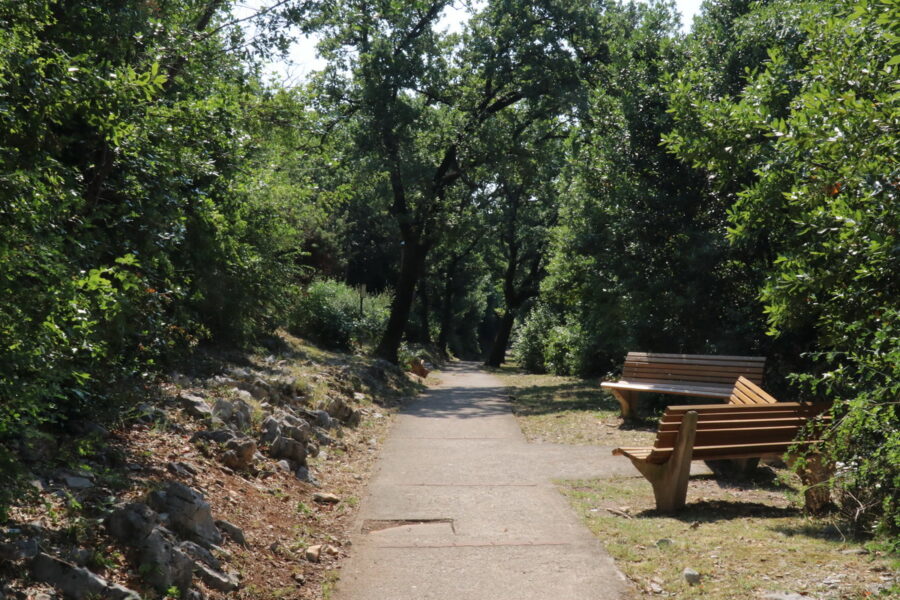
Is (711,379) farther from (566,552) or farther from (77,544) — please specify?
(77,544)

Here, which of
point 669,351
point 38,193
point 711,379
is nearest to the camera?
point 38,193

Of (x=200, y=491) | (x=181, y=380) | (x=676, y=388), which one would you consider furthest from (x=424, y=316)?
(x=200, y=491)

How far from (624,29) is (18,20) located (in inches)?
744

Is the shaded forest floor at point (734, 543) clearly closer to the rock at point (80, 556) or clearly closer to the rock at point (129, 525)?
the rock at point (129, 525)

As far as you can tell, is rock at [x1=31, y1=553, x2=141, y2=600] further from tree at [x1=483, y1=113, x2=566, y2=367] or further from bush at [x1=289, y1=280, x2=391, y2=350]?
tree at [x1=483, y1=113, x2=566, y2=367]

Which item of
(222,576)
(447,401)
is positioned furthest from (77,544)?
(447,401)

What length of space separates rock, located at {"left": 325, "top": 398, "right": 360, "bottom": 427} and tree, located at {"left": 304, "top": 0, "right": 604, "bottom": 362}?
1021cm

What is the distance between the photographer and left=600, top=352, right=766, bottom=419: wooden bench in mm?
10789

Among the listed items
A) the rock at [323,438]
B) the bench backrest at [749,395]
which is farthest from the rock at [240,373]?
the bench backrest at [749,395]

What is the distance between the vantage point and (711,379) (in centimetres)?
1132

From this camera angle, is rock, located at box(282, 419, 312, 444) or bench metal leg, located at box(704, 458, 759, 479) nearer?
bench metal leg, located at box(704, 458, 759, 479)

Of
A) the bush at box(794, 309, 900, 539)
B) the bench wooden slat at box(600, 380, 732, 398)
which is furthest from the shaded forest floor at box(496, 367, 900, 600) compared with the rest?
the bench wooden slat at box(600, 380, 732, 398)

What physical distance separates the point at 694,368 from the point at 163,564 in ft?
29.0

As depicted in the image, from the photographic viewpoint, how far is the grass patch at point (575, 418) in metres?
11.1
